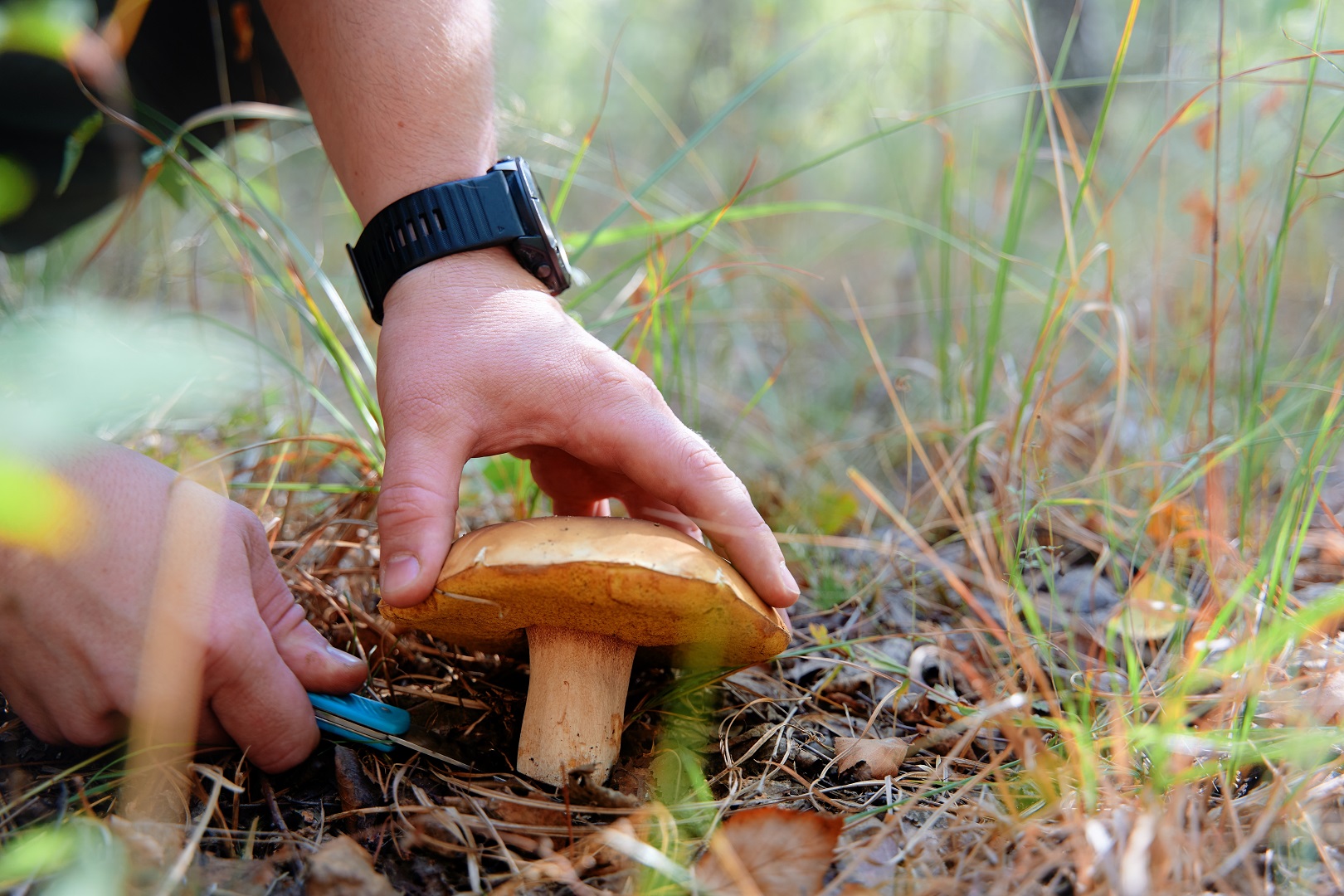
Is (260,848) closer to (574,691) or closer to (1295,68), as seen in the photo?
(574,691)

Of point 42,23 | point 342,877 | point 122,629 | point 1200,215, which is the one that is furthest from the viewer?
point 1200,215

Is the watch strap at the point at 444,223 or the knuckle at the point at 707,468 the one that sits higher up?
the watch strap at the point at 444,223

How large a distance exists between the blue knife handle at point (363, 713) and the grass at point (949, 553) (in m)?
0.05

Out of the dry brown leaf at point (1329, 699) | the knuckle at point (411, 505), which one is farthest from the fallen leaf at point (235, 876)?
the dry brown leaf at point (1329, 699)

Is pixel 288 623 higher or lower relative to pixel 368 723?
higher

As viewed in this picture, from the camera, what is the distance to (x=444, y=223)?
1.18 metres

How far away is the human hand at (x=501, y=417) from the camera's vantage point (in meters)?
1.01

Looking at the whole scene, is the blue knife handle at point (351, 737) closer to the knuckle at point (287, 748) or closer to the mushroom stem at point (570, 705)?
the knuckle at point (287, 748)

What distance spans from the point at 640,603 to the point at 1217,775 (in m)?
0.70

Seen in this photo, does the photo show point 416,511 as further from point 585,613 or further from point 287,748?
point 287,748

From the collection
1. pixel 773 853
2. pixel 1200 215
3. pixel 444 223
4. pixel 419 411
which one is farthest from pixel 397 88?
pixel 1200 215

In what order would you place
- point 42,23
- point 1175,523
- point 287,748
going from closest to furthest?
point 42,23 < point 287,748 < point 1175,523

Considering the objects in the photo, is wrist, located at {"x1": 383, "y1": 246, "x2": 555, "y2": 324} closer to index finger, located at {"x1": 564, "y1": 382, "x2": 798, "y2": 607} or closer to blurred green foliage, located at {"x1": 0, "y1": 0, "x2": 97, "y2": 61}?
index finger, located at {"x1": 564, "y1": 382, "x2": 798, "y2": 607}

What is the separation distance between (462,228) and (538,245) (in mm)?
118
